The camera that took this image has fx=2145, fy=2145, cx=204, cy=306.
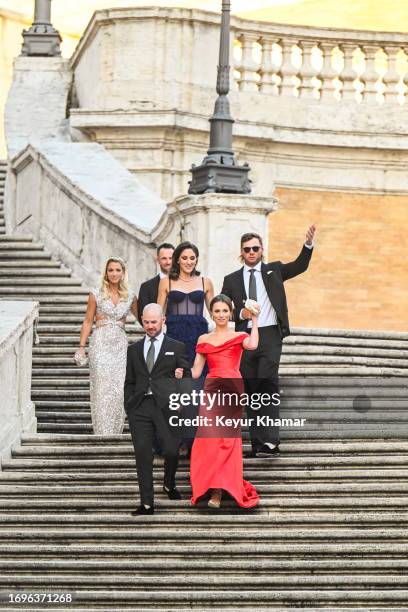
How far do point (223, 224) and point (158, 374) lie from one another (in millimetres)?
4150

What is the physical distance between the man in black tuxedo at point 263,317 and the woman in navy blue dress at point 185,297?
0.24m

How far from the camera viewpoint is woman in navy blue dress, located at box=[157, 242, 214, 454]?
15180 mm

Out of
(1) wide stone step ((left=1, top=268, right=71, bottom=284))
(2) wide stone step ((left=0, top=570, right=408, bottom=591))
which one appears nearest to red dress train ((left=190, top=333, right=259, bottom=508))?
(2) wide stone step ((left=0, top=570, right=408, bottom=591))

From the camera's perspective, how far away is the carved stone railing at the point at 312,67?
75.7 feet

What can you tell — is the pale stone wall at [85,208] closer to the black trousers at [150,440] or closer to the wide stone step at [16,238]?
the wide stone step at [16,238]

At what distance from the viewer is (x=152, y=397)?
46.4 feet

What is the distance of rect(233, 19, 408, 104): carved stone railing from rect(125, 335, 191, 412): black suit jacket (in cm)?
909

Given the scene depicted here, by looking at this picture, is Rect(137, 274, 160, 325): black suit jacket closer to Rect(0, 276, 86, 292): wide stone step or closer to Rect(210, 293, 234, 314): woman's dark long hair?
Rect(210, 293, 234, 314): woman's dark long hair

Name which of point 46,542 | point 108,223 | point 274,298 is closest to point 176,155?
point 108,223

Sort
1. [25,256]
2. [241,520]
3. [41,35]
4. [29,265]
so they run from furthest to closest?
[41,35]
[25,256]
[29,265]
[241,520]

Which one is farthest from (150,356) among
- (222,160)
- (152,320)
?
(222,160)

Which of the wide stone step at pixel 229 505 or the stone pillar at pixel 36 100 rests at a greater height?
the stone pillar at pixel 36 100

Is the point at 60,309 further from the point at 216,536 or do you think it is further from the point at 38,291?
the point at 216,536

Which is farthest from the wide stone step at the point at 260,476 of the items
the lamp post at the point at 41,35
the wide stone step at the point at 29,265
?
the lamp post at the point at 41,35
